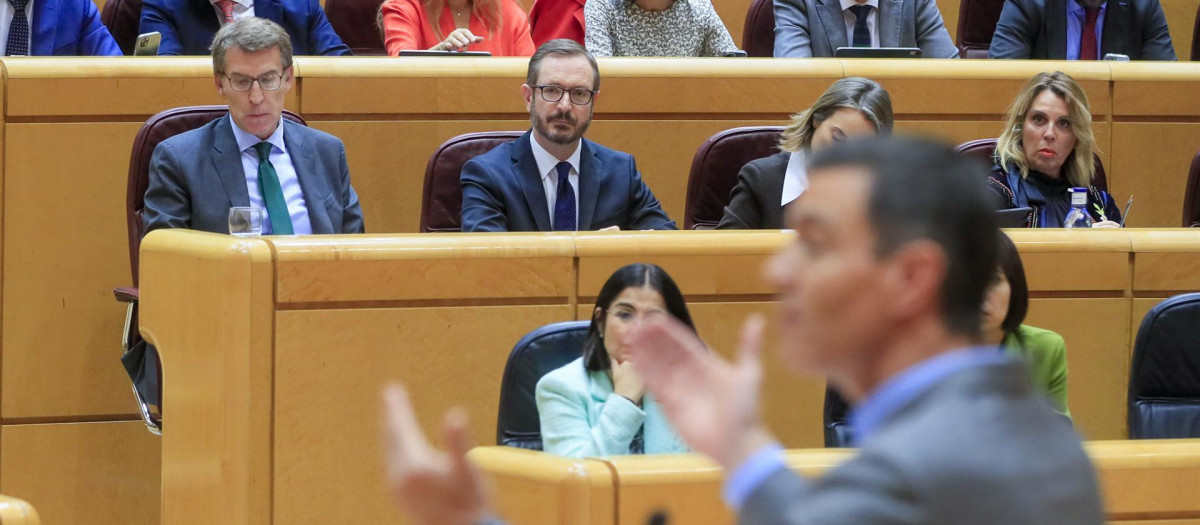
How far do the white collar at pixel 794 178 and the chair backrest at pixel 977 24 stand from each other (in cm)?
182

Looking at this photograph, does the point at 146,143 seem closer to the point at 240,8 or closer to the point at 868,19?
the point at 240,8

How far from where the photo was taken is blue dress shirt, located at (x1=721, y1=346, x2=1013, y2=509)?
0.83 metres

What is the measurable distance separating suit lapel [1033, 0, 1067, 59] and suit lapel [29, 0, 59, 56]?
8.82 feet

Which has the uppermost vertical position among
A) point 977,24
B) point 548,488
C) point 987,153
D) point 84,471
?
point 977,24

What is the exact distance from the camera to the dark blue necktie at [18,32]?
374cm

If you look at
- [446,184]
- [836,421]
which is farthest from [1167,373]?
[446,184]

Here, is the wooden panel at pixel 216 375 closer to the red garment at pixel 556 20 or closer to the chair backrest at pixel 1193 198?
the red garment at pixel 556 20

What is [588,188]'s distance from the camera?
10.8 feet

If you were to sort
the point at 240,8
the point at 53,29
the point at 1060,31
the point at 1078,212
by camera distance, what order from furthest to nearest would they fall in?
the point at 1060,31 → the point at 240,8 → the point at 53,29 → the point at 1078,212

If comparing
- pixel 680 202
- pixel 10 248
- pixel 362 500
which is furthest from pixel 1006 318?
pixel 10 248

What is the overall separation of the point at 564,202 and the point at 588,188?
6 centimetres

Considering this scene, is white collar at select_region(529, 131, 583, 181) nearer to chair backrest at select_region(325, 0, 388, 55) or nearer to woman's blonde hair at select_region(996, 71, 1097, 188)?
woman's blonde hair at select_region(996, 71, 1097, 188)

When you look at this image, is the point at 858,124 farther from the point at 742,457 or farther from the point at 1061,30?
the point at 742,457

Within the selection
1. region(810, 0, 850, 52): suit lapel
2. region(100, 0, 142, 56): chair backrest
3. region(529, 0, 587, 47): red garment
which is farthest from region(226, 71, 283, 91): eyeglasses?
region(810, 0, 850, 52): suit lapel
